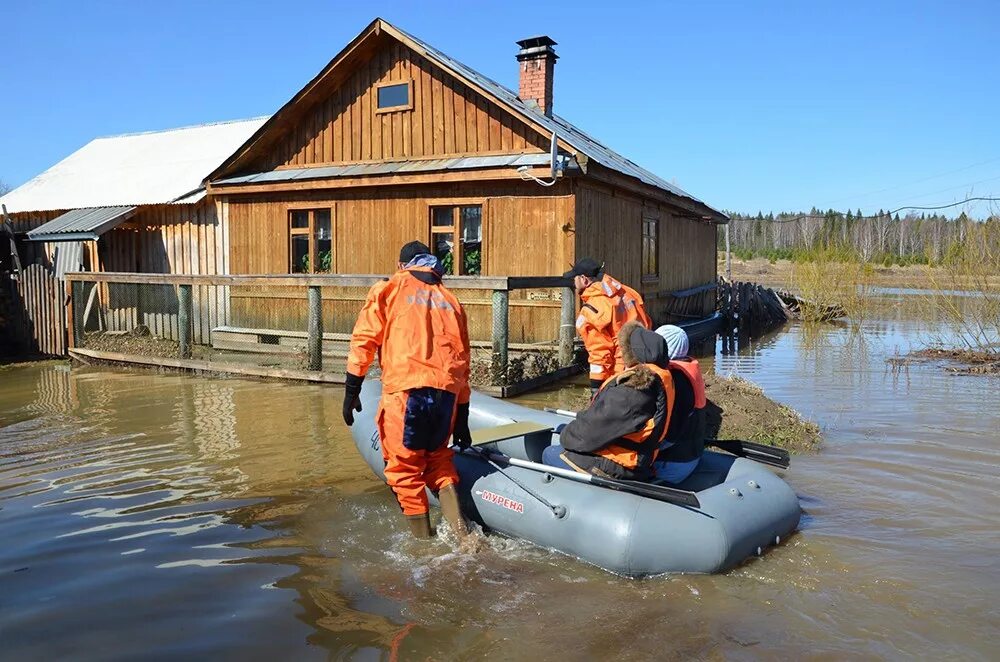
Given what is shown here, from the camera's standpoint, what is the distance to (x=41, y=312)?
13.8 meters

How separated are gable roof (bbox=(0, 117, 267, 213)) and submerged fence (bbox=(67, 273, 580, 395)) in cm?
203

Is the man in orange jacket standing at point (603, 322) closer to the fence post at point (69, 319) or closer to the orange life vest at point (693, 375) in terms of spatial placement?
the orange life vest at point (693, 375)

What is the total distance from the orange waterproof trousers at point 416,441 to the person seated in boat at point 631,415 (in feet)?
2.79

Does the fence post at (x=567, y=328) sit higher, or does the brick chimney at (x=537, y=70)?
the brick chimney at (x=537, y=70)

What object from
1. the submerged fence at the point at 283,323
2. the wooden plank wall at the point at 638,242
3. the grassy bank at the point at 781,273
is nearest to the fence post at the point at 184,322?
the submerged fence at the point at 283,323

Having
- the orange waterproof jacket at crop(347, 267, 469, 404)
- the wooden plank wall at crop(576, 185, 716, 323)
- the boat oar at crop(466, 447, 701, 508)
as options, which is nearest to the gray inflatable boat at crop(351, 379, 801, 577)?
the boat oar at crop(466, 447, 701, 508)

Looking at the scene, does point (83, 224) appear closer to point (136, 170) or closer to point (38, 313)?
point (38, 313)

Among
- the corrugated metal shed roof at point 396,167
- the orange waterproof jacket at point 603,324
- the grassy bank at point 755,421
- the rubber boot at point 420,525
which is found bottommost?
the rubber boot at point 420,525

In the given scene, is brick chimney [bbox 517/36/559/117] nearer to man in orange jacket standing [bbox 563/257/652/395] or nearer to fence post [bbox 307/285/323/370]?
fence post [bbox 307/285/323/370]

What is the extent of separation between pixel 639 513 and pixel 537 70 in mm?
11705

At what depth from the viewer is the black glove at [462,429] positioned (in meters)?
5.29

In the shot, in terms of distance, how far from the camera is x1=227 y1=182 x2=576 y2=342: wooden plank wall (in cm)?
1209

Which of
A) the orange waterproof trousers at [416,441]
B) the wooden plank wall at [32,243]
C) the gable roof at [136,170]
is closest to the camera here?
the orange waterproof trousers at [416,441]

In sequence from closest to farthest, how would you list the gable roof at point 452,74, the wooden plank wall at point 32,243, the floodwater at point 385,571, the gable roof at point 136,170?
the floodwater at point 385,571 < the gable roof at point 452,74 < the gable roof at point 136,170 < the wooden plank wall at point 32,243
